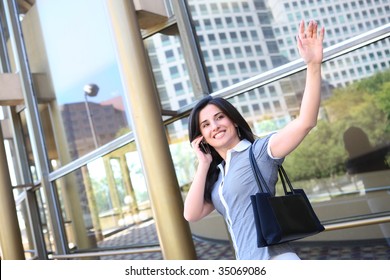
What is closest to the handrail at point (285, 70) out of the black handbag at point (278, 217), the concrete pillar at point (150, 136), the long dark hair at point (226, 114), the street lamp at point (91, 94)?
the concrete pillar at point (150, 136)

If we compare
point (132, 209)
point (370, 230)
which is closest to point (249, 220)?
point (132, 209)

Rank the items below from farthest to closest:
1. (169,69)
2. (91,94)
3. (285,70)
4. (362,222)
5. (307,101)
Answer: (91,94) → (169,69) → (285,70) → (362,222) → (307,101)

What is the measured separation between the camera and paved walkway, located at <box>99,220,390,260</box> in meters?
4.35

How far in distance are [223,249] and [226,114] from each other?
3858mm

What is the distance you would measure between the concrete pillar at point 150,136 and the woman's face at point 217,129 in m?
1.49

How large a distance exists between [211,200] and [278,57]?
169 inches

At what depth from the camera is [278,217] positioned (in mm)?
1158

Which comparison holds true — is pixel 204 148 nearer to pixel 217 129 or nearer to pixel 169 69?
pixel 217 129

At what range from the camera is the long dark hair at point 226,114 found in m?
1.34

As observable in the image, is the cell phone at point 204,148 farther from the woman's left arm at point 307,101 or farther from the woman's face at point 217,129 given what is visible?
the woman's left arm at point 307,101

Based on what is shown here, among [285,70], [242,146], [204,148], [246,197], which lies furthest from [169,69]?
[246,197]

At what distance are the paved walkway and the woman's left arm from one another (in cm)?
305

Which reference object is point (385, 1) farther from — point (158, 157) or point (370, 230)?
point (158, 157)

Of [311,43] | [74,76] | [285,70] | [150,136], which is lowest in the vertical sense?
[311,43]
